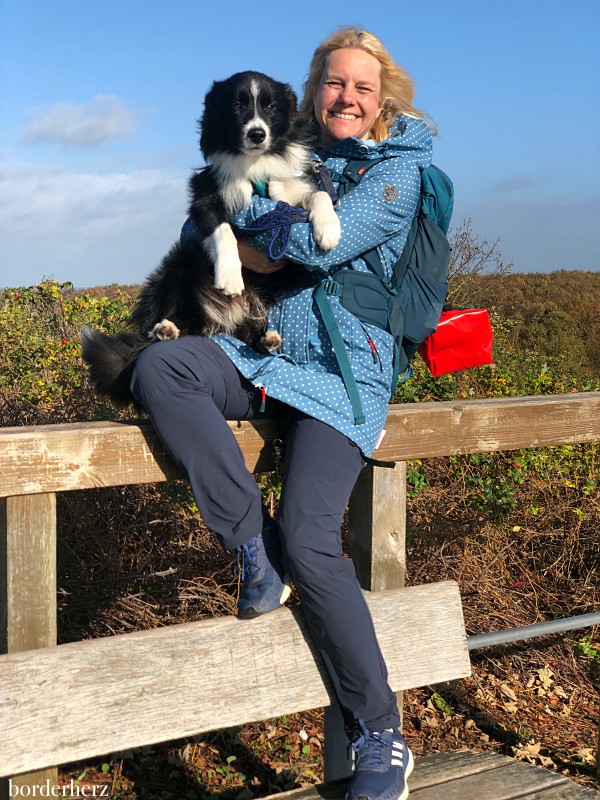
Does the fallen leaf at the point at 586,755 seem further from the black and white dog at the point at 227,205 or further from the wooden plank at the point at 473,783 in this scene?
the black and white dog at the point at 227,205

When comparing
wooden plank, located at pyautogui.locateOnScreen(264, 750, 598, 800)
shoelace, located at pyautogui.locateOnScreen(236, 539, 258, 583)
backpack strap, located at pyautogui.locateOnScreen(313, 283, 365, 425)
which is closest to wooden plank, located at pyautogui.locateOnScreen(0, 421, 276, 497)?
shoelace, located at pyautogui.locateOnScreen(236, 539, 258, 583)

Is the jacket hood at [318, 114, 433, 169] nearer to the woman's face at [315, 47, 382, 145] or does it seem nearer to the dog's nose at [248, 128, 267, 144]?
the woman's face at [315, 47, 382, 145]

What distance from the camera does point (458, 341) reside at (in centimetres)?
242

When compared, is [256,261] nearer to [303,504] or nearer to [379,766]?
[303,504]

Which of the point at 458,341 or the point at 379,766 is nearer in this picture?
the point at 379,766

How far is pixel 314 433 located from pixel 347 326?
334 mm

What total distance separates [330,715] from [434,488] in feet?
6.96

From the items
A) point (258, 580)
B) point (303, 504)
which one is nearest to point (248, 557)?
point (258, 580)

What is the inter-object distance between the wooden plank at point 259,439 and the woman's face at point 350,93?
955 millimetres

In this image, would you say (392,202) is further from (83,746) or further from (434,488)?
(434,488)

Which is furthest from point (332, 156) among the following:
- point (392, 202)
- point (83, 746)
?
point (83, 746)

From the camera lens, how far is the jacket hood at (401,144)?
2.41 meters

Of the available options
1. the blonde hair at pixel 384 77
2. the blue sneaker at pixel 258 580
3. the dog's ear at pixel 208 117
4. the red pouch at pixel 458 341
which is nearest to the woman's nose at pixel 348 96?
the blonde hair at pixel 384 77

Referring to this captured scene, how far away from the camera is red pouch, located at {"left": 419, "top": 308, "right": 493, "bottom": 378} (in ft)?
7.94
